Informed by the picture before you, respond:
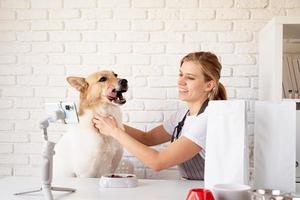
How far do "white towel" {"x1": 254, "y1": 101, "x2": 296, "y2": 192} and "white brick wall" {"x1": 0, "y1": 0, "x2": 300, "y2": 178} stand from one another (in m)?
1.08

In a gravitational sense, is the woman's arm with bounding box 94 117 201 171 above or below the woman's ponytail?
below

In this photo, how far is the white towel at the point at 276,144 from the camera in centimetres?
118

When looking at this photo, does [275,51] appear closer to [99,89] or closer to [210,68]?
[210,68]

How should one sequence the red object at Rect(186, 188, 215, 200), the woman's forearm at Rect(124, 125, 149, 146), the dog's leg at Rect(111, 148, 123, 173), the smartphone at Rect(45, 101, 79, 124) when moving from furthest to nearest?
the woman's forearm at Rect(124, 125, 149, 146)
the dog's leg at Rect(111, 148, 123, 173)
the smartphone at Rect(45, 101, 79, 124)
the red object at Rect(186, 188, 215, 200)

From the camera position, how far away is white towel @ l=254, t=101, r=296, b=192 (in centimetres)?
118

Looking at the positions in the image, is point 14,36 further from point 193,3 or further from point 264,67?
point 264,67

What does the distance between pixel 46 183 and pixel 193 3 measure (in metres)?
1.46

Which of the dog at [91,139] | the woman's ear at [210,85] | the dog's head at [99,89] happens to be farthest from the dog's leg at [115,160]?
the woman's ear at [210,85]

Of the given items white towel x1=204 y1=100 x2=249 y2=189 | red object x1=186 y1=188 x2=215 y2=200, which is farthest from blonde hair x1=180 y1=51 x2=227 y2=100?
red object x1=186 y1=188 x2=215 y2=200

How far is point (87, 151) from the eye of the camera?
1.65 meters

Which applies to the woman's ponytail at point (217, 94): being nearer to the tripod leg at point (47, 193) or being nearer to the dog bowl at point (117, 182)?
the dog bowl at point (117, 182)

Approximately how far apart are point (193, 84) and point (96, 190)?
729mm

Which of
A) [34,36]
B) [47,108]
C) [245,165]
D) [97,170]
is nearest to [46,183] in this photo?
[47,108]

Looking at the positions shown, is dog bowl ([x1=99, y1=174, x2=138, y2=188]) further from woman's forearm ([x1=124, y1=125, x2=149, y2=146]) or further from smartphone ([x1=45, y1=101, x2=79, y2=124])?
woman's forearm ([x1=124, y1=125, x2=149, y2=146])
